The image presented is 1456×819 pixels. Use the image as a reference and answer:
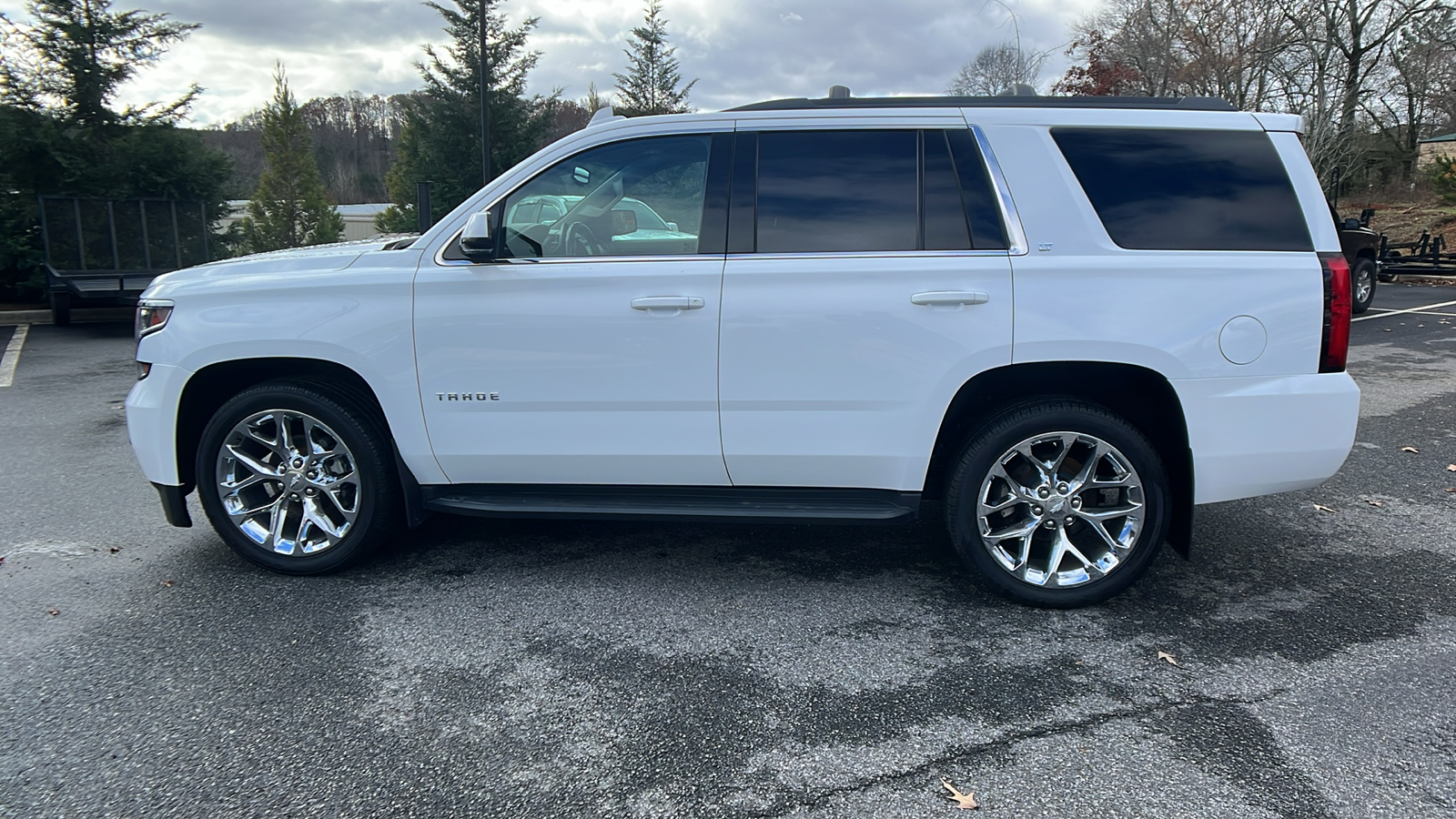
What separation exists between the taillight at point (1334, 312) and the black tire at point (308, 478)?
3807 mm

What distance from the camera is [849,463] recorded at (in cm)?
365

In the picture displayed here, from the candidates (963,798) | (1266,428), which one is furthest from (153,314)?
(1266,428)

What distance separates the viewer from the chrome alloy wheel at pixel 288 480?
13.0ft

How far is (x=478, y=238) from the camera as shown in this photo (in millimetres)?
3650

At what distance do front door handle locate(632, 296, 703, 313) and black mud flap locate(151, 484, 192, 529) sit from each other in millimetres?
2298

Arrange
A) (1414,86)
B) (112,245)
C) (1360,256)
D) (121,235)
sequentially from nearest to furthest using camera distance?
(1360,256)
(112,245)
(121,235)
(1414,86)

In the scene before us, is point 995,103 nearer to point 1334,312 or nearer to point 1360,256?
point 1334,312

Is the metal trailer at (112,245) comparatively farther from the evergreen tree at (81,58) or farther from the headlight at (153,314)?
the headlight at (153,314)

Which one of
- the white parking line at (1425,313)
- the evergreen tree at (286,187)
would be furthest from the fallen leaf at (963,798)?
the evergreen tree at (286,187)

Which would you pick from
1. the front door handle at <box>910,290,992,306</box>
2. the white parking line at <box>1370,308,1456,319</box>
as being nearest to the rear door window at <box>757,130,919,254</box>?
the front door handle at <box>910,290,992,306</box>

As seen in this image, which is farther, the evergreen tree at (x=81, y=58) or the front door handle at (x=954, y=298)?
the evergreen tree at (x=81, y=58)

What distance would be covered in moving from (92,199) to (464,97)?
15.3 meters

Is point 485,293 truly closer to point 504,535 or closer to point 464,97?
point 504,535

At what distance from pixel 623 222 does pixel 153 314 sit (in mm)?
2126
